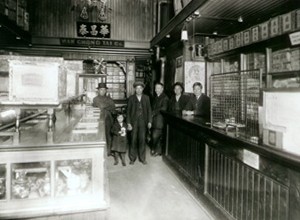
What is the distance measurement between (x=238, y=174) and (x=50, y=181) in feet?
5.87

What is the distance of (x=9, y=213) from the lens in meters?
2.06

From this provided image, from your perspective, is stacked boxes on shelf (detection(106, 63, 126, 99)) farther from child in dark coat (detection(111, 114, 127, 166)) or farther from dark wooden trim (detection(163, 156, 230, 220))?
dark wooden trim (detection(163, 156, 230, 220))

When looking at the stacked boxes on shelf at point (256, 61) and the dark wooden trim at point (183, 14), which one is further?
the stacked boxes on shelf at point (256, 61)

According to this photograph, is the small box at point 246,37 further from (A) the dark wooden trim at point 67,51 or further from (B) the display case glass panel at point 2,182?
(A) the dark wooden trim at point 67,51

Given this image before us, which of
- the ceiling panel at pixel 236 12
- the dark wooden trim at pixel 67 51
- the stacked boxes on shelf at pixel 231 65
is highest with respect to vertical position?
the dark wooden trim at pixel 67 51

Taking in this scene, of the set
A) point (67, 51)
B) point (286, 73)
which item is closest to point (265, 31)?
point (286, 73)

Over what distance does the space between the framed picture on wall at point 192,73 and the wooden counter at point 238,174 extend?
2.28m

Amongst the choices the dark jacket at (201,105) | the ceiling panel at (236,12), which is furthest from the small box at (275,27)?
the dark jacket at (201,105)

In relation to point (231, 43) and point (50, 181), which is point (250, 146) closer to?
point (50, 181)

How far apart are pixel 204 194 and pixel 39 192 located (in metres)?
1.98

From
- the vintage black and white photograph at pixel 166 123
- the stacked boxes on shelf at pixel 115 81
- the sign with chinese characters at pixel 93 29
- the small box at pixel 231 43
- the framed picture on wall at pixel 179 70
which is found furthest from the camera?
the stacked boxes on shelf at pixel 115 81

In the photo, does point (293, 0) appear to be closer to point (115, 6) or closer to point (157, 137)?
point (157, 137)

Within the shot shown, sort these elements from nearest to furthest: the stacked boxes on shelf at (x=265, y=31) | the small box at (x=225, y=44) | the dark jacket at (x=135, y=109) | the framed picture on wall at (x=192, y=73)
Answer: the stacked boxes on shelf at (x=265, y=31), the dark jacket at (x=135, y=109), the small box at (x=225, y=44), the framed picture on wall at (x=192, y=73)

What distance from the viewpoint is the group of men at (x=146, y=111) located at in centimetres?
512
